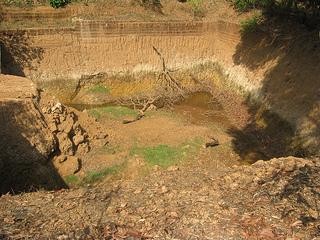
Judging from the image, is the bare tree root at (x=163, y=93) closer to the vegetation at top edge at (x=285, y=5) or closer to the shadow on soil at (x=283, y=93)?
the shadow on soil at (x=283, y=93)

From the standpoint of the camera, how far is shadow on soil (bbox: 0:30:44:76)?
A: 18516mm

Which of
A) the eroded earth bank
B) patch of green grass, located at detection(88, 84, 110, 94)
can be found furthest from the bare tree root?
patch of green grass, located at detection(88, 84, 110, 94)

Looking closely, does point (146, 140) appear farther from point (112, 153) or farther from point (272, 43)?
point (272, 43)

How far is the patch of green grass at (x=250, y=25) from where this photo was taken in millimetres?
19891

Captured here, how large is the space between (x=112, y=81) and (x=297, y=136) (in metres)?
9.86

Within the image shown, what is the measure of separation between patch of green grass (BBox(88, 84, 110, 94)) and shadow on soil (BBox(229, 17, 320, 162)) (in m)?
6.95

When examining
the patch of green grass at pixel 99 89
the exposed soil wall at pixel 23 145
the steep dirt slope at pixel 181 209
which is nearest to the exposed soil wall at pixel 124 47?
the patch of green grass at pixel 99 89

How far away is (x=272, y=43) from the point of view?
19031 millimetres

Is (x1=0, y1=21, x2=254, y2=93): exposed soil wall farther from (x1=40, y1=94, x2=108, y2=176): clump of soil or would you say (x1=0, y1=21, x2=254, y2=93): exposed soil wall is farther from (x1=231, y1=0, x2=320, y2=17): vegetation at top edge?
(x1=40, y1=94, x2=108, y2=176): clump of soil

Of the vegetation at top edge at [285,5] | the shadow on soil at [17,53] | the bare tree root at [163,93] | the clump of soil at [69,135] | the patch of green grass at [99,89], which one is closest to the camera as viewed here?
the clump of soil at [69,135]

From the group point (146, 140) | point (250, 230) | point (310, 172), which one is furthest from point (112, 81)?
point (250, 230)

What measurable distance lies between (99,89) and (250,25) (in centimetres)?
Result: 821

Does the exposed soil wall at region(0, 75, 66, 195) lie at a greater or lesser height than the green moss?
greater

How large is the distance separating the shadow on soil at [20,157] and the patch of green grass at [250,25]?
40.0 feet
